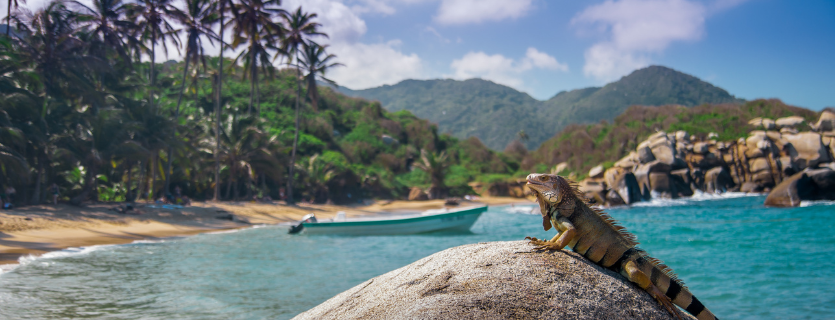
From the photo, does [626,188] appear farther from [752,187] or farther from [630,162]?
[752,187]

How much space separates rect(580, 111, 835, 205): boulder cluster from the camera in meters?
31.4

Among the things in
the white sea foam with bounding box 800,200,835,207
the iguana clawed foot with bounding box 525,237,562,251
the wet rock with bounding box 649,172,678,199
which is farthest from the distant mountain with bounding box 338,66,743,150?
the iguana clawed foot with bounding box 525,237,562,251

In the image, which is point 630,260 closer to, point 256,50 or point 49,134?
point 49,134

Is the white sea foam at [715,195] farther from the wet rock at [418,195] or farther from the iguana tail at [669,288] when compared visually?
the iguana tail at [669,288]

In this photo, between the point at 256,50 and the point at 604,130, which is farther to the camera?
the point at 604,130

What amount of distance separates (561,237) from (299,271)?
934 cm

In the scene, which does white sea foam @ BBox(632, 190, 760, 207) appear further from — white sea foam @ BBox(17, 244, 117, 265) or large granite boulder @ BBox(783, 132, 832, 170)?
white sea foam @ BBox(17, 244, 117, 265)

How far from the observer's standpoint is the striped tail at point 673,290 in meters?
3.40

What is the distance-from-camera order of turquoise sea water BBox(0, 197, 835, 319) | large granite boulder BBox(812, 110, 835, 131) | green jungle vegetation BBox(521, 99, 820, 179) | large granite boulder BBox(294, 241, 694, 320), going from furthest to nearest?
green jungle vegetation BBox(521, 99, 820, 179)
large granite boulder BBox(812, 110, 835, 131)
turquoise sea water BBox(0, 197, 835, 319)
large granite boulder BBox(294, 241, 694, 320)

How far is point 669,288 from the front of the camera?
3.45m

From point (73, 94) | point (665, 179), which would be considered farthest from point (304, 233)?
point (665, 179)

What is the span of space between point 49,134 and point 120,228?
5.15m

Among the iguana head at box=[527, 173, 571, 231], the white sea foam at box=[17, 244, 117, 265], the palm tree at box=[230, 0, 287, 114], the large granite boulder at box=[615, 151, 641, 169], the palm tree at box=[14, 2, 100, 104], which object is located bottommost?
the white sea foam at box=[17, 244, 117, 265]

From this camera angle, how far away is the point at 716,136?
118ft
